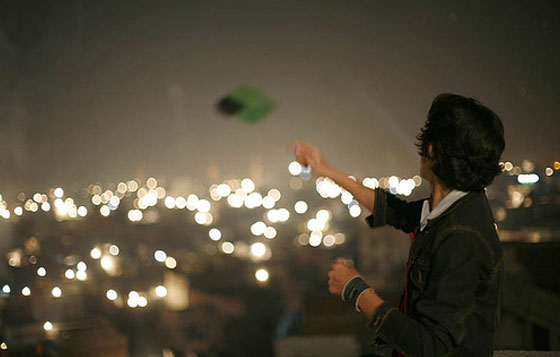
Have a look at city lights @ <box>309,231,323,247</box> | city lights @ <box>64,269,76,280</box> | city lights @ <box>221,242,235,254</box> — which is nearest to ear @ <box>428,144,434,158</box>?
city lights @ <box>64,269,76,280</box>

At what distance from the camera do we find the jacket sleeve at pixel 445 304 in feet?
2.84

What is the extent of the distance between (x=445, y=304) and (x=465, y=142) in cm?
29

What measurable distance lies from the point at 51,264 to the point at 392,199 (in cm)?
1522

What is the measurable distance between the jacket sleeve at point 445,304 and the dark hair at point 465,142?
0.39ft

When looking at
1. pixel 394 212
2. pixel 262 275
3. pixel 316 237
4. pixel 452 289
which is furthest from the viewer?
pixel 316 237

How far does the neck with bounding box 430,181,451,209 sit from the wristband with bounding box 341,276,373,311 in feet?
0.75

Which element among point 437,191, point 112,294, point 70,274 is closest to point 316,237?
point 112,294

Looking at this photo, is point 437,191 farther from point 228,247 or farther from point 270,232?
point 270,232

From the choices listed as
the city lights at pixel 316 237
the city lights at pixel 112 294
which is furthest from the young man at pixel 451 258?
the city lights at pixel 316 237

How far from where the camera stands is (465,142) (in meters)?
0.93

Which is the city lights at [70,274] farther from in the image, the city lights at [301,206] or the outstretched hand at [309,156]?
the outstretched hand at [309,156]

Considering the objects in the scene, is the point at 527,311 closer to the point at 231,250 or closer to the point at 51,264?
the point at 51,264

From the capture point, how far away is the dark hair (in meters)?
0.93

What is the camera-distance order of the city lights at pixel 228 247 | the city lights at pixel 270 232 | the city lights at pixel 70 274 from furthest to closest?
the city lights at pixel 270 232, the city lights at pixel 228 247, the city lights at pixel 70 274
